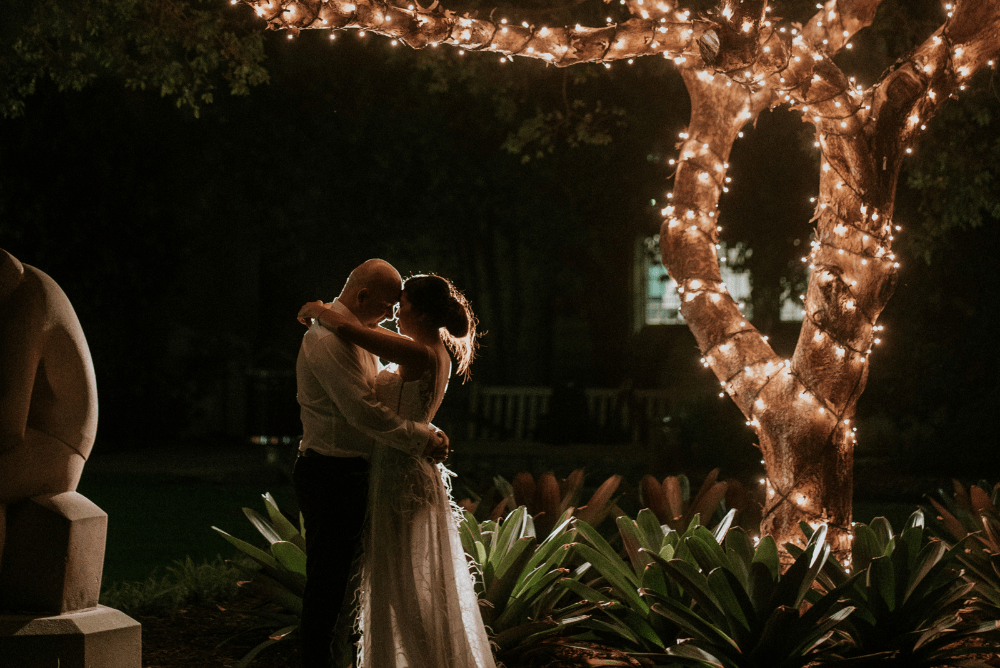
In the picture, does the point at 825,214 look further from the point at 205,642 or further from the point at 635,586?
the point at 205,642

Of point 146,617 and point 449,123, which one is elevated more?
point 449,123

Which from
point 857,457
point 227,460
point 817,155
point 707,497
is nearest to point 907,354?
point 857,457

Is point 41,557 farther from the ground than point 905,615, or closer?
farther from the ground

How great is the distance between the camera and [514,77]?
Result: 409 inches

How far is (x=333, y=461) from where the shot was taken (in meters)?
3.76

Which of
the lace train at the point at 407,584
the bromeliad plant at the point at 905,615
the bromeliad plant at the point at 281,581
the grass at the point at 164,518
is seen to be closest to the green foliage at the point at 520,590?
the lace train at the point at 407,584

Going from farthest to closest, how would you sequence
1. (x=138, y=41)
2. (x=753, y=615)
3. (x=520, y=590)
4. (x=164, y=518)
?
(x=164, y=518) < (x=138, y=41) < (x=520, y=590) < (x=753, y=615)

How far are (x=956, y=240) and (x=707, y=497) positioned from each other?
9.49 m

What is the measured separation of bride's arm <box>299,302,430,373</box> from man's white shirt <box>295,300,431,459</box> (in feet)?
0.21

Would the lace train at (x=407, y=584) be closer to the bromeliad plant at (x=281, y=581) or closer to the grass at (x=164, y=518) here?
the bromeliad plant at (x=281, y=581)

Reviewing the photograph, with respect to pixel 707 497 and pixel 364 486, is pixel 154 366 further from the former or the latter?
pixel 364 486

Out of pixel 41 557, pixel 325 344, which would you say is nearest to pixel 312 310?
pixel 325 344

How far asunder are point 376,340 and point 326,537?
802 mm

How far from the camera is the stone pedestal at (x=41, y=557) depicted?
3629 millimetres
